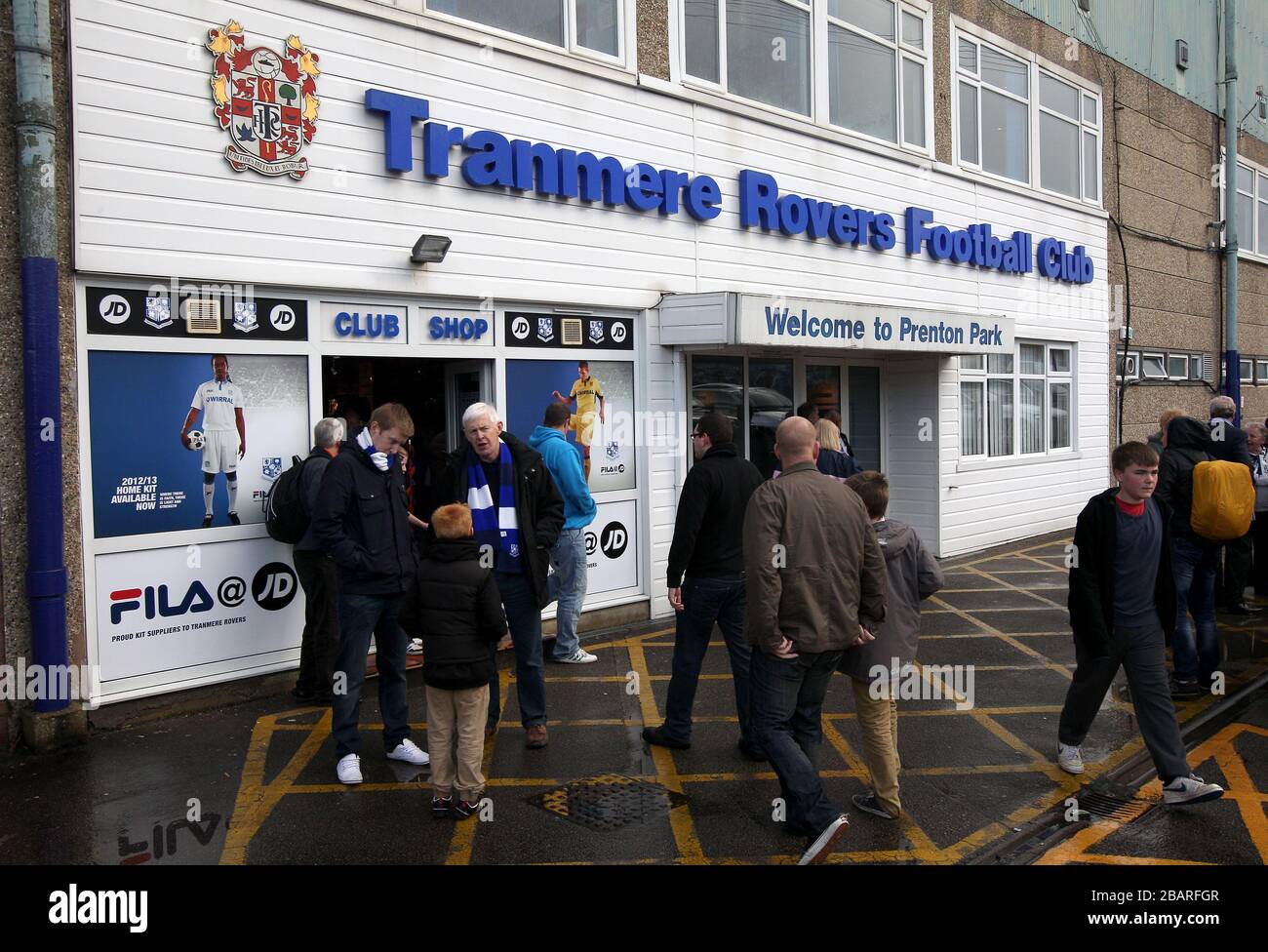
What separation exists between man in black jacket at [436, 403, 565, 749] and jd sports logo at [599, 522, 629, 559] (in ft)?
9.67

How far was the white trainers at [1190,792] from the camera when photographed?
5090 millimetres

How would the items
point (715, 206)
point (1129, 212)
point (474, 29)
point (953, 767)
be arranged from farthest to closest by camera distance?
point (1129, 212) < point (715, 206) < point (474, 29) < point (953, 767)

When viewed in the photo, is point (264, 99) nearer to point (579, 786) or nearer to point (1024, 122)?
point (579, 786)

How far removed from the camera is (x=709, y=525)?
5.65 meters

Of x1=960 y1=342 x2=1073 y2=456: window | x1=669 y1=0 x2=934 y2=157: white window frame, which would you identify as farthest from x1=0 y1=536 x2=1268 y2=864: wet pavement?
x1=960 y1=342 x2=1073 y2=456: window

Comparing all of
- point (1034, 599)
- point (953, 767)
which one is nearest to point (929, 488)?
point (1034, 599)

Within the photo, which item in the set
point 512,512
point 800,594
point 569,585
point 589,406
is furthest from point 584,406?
point 800,594

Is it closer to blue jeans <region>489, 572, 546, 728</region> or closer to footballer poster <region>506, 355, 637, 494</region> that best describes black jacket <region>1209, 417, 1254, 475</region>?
footballer poster <region>506, 355, 637, 494</region>

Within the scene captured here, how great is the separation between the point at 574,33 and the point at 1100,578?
594 centimetres

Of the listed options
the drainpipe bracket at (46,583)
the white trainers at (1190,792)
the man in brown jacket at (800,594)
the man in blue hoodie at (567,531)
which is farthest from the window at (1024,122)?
the drainpipe bracket at (46,583)

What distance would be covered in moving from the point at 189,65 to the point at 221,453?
2.35 m

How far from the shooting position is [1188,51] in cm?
1769

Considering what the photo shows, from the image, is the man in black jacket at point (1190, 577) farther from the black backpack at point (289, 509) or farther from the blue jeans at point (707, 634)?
the black backpack at point (289, 509)

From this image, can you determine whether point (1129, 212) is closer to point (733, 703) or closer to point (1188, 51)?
point (1188, 51)
